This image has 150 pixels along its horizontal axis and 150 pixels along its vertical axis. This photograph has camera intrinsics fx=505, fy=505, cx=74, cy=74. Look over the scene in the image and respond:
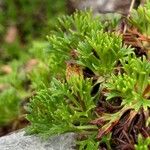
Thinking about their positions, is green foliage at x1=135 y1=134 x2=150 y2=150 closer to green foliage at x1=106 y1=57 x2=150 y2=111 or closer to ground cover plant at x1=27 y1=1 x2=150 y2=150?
ground cover plant at x1=27 y1=1 x2=150 y2=150

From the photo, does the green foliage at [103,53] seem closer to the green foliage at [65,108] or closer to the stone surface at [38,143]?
the green foliage at [65,108]

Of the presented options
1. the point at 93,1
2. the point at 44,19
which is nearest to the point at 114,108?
the point at 93,1

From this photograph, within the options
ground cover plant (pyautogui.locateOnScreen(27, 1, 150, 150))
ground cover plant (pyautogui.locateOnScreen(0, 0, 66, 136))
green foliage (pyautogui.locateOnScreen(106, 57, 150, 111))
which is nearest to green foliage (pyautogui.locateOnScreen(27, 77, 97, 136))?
ground cover plant (pyautogui.locateOnScreen(27, 1, 150, 150))

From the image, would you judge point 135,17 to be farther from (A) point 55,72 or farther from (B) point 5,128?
(B) point 5,128

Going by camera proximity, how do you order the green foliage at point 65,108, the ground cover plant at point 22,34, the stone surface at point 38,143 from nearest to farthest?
the green foliage at point 65,108
the stone surface at point 38,143
the ground cover plant at point 22,34

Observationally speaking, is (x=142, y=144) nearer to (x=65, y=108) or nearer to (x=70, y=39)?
(x=65, y=108)

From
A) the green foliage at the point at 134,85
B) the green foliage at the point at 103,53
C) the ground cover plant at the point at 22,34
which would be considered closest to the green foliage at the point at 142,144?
the green foliage at the point at 134,85

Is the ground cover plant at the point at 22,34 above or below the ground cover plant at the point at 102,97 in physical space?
above
